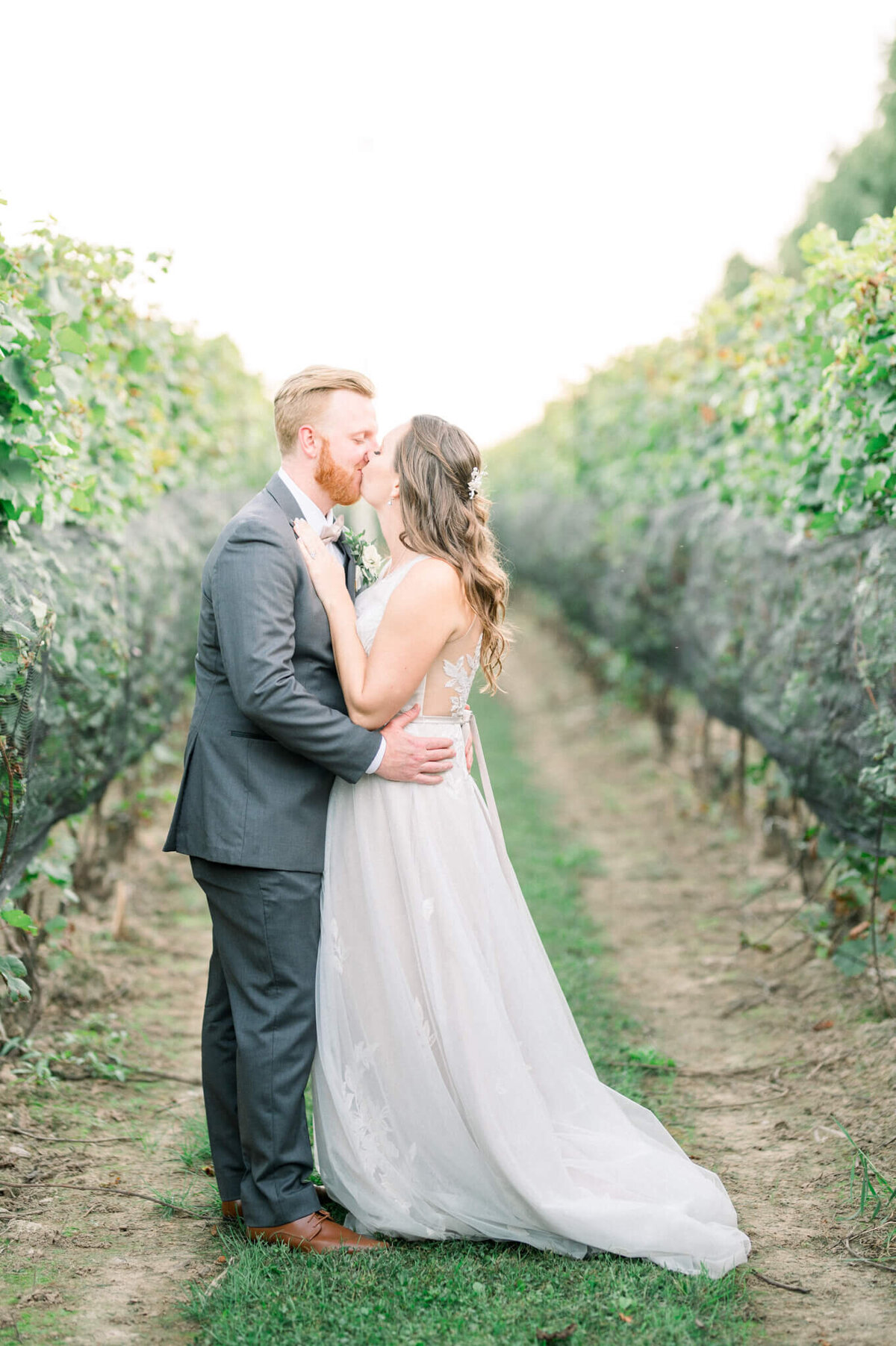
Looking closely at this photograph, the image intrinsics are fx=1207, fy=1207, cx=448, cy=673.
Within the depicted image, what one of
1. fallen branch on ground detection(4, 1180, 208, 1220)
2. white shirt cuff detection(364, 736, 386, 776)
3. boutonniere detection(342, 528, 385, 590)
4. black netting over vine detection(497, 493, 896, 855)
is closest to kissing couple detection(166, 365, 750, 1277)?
white shirt cuff detection(364, 736, 386, 776)

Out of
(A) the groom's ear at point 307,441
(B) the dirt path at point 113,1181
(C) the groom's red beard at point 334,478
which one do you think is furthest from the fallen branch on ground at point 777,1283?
(A) the groom's ear at point 307,441

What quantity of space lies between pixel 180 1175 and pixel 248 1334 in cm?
110

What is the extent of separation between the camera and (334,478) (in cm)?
343

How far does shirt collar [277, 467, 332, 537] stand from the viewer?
3402mm

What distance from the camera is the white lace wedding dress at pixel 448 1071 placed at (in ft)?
10.5

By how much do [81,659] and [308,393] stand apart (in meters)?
1.77

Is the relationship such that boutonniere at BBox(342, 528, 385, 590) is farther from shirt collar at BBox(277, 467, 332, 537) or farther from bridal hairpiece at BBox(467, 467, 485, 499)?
bridal hairpiece at BBox(467, 467, 485, 499)

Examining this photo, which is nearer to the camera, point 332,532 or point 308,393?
point 308,393

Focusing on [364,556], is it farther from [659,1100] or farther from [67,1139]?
[659,1100]

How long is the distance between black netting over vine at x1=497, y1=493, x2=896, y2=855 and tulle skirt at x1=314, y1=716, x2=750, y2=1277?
151cm

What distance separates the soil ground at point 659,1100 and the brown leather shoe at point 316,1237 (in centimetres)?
20

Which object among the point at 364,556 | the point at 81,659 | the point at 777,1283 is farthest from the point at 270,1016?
the point at 81,659

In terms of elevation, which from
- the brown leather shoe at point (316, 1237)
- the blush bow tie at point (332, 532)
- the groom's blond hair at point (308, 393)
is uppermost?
the groom's blond hair at point (308, 393)

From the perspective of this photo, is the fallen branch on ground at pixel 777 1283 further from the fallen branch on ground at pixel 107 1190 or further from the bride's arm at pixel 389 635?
the bride's arm at pixel 389 635
